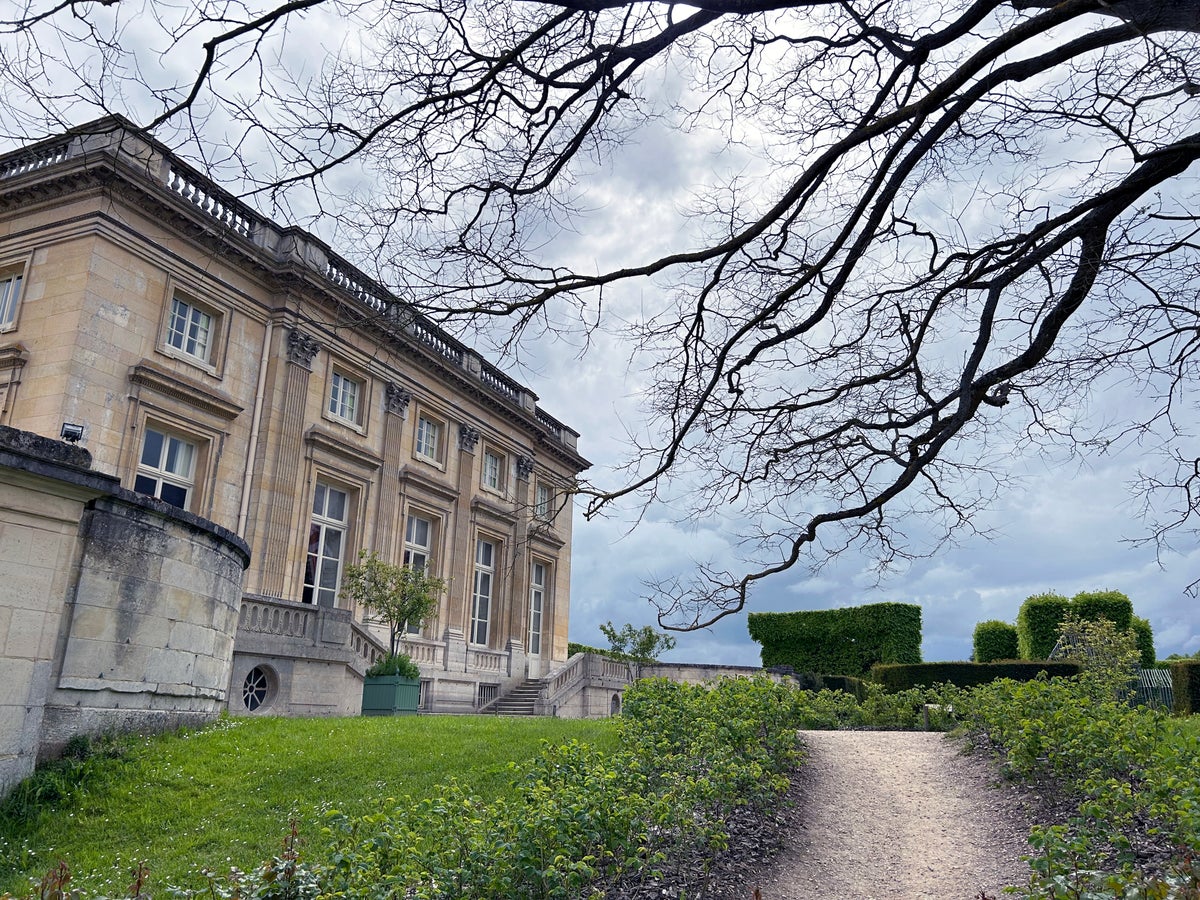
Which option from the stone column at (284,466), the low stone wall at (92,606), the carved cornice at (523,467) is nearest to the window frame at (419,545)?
the stone column at (284,466)

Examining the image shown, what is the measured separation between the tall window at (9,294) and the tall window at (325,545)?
268 inches

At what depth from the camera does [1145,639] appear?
99.1 feet

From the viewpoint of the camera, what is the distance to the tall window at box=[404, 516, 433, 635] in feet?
76.6

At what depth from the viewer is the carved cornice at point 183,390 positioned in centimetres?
1557

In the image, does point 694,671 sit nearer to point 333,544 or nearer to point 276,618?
point 333,544

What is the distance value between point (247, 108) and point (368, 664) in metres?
14.8

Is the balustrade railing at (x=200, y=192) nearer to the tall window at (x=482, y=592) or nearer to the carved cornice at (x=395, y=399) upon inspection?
the carved cornice at (x=395, y=399)

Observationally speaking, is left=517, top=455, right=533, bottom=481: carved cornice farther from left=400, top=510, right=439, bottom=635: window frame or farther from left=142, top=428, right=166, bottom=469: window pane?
left=142, top=428, right=166, bottom=469: window pane

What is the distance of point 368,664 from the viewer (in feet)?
57.9

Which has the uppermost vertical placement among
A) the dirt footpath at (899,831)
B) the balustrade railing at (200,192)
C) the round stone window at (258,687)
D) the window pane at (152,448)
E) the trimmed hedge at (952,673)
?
the balustrade railing at (200,192)

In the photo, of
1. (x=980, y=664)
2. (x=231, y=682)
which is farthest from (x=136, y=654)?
(x=980, y=664)

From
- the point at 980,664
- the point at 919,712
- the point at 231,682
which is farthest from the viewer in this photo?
the point at 980,664

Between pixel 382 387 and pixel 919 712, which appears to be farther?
pixel 382 387

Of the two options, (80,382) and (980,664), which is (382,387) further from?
(980,664)
